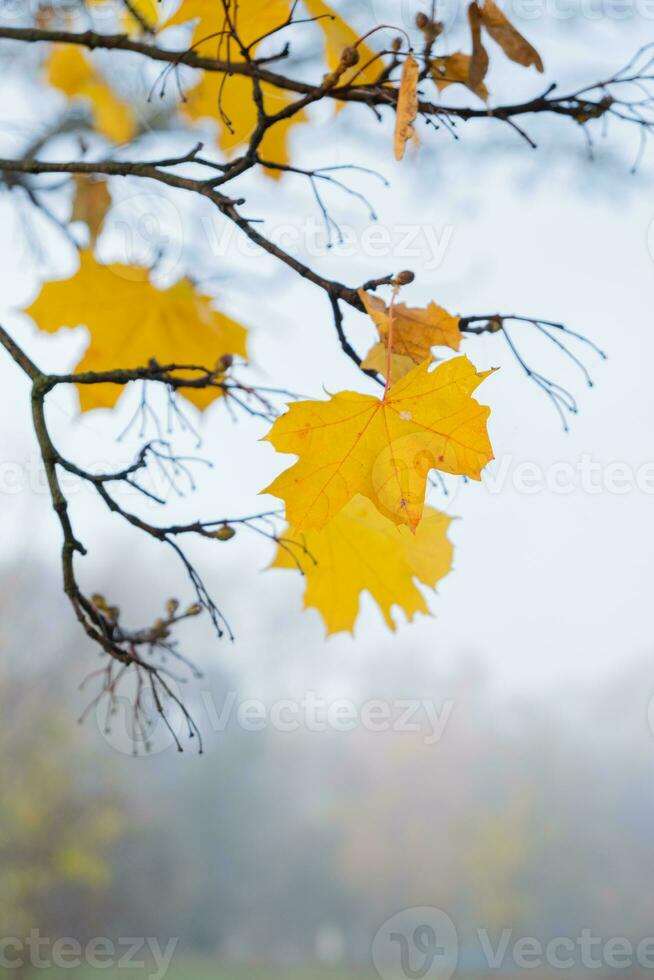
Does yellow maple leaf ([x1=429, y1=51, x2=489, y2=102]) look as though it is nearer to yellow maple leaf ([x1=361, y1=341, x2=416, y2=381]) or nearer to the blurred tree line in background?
yellow maple leaf ([x1=361, y1=341, x2=416, y2=381])

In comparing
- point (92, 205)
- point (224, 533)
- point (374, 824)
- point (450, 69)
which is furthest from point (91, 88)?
point (374, 824)

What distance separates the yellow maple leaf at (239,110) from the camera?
599 millimetres

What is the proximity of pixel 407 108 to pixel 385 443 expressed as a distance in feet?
0.47

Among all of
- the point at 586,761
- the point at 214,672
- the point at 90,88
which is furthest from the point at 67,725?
the point at 90,88

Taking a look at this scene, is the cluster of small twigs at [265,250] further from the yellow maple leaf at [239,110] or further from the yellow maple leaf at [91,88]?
the yellow maple leaf at [91,88]

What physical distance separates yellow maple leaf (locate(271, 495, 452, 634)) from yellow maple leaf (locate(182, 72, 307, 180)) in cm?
23

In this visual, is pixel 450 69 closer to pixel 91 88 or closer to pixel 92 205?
pixel 92 205

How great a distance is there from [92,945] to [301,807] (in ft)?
8.23

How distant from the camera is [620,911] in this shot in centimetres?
924

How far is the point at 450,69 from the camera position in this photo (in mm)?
491

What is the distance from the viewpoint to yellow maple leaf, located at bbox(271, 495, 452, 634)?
50 cm

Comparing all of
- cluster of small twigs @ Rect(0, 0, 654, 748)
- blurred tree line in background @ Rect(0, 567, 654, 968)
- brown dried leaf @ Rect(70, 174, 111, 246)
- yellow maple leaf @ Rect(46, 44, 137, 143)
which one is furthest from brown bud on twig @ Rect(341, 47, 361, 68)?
blurred tree line in background @ Rect(0, 567, 654, 968)

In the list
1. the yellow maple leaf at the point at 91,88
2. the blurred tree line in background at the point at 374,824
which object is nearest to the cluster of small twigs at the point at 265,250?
the yellow maple leaf at the point at 91,88

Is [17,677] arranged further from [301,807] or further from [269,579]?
[301,807]
